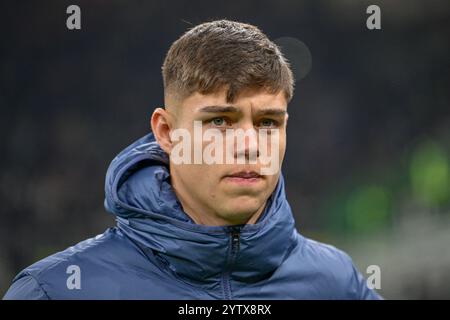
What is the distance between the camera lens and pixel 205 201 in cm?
184

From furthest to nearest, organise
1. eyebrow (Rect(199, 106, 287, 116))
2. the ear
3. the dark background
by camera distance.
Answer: the dark background, the ear, eyebrow (Rect(199, 106, 287, 116))

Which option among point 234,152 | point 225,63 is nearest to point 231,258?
point 234,152

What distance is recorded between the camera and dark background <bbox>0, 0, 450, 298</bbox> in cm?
477

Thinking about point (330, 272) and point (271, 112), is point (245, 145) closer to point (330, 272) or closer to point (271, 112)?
point (271, 112)

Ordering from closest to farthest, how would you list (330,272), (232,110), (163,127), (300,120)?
(232,110) → (163,127) → (330,272) → (300,120)

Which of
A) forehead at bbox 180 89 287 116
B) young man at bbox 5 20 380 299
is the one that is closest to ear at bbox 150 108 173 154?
young man at bbox 5 20 380 299

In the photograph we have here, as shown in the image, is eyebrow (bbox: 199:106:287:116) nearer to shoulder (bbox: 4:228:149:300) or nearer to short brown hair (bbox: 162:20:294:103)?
short brown hair (bbox: 162:20:294:103)

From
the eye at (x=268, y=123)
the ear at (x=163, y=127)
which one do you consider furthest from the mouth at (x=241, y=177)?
the ear at (x=163, y=127)

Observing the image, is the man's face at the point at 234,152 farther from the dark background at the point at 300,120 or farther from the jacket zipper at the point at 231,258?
the dark background at the point at 300,120

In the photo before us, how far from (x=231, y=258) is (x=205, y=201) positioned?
0.16 meters

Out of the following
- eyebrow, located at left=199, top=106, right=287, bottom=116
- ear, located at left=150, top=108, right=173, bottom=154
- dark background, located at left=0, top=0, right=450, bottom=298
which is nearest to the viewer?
eyebrow, located at left=199, top=106, right=287, bottom=116

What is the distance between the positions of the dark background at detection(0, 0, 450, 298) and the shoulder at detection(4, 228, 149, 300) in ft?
8.97

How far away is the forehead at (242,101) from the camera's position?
5.81ft

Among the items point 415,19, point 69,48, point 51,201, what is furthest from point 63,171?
point 415,19
